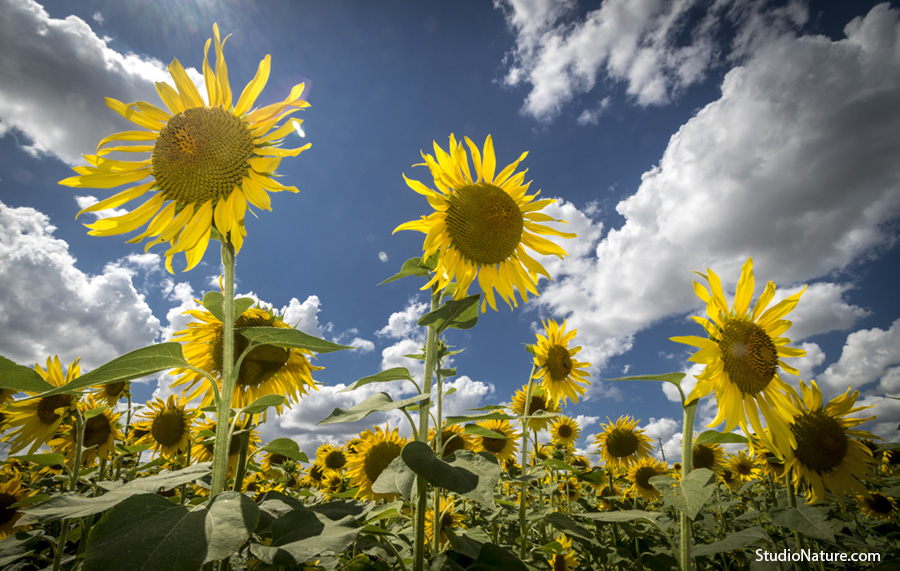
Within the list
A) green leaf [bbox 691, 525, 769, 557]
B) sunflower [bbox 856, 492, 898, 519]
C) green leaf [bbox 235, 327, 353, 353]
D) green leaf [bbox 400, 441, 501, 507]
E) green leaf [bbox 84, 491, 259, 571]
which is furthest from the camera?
sunflower [bbox 856, 492, 898, 519]

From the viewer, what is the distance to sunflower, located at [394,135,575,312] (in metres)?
2.96

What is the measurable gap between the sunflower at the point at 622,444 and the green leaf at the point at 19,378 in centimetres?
766

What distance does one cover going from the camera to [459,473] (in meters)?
1.63

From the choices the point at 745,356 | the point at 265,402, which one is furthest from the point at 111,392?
the point at 745,356

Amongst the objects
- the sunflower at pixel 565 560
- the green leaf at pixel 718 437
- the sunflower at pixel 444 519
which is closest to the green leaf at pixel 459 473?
the green leaf at pixel 718 437

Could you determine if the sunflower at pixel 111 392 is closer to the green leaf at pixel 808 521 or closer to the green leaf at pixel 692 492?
the green leaf at pixel 692 492

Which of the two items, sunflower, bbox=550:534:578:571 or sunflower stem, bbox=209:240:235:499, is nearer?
sunflower stem, bbox=209:240:235:499

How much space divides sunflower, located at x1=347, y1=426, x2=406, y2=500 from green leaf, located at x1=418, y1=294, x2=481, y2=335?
2859 millimetres

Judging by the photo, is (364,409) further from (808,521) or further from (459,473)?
(808,521)

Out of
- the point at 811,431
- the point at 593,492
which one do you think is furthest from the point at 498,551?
the point at 593,492

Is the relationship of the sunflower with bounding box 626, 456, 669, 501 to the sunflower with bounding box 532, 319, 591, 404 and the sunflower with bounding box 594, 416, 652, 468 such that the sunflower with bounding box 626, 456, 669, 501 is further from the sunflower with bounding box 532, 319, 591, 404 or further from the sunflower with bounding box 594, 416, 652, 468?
the sunflower with bounding box 532, 319, 591, 404

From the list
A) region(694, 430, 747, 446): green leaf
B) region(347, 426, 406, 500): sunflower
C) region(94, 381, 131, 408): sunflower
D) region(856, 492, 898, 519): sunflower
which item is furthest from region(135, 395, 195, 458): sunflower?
region(856, 492, 898, 519): sunflower

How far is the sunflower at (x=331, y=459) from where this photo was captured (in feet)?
27.8

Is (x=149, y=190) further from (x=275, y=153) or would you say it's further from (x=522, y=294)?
(x=522, y=294)
